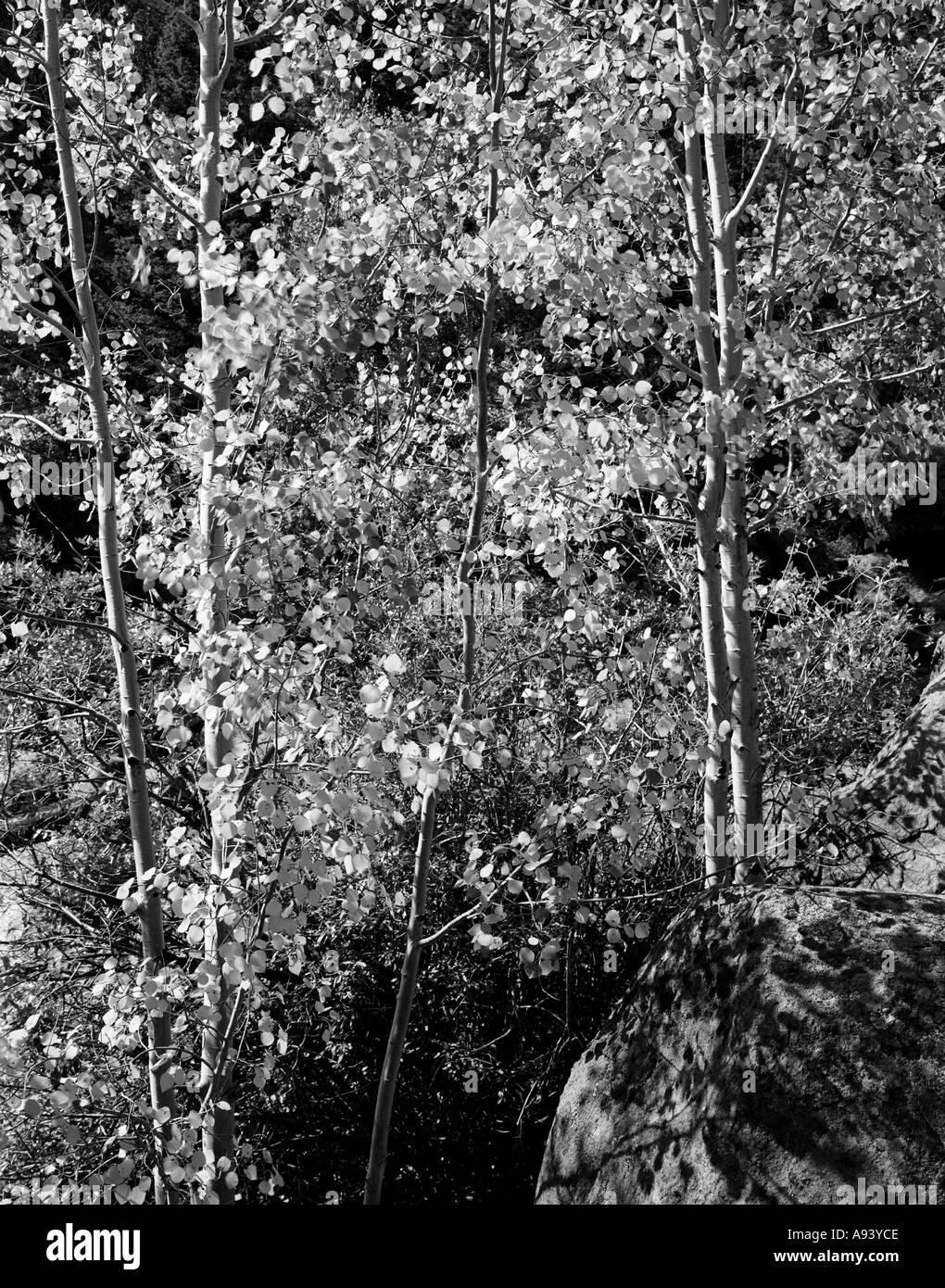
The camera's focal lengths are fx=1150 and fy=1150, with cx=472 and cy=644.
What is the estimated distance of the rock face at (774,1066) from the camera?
2.77 metres

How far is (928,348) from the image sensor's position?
468 cm

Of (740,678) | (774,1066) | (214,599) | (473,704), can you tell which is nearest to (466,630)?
(473,704)

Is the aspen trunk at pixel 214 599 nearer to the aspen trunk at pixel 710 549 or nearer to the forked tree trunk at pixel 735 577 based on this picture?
the aspen trunk at pixel 710 549

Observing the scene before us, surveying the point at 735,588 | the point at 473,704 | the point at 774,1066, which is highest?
the point at 735,588

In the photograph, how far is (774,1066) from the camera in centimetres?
290

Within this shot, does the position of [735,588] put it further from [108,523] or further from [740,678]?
[108,523]

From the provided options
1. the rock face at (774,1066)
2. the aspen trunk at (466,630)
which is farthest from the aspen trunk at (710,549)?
the aspen trunk at (466,630)

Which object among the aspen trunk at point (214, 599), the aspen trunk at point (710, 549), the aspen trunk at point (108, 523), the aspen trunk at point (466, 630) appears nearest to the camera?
the aspen trunk at point (214, 599)

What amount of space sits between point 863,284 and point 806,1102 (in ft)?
11.0

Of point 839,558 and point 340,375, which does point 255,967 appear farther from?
point 839,558

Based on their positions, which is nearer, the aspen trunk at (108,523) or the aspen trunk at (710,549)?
the aspen trunk at (108,523)

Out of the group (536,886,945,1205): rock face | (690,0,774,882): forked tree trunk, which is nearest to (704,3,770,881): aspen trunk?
(690,0,774,882): forked tree trunk
